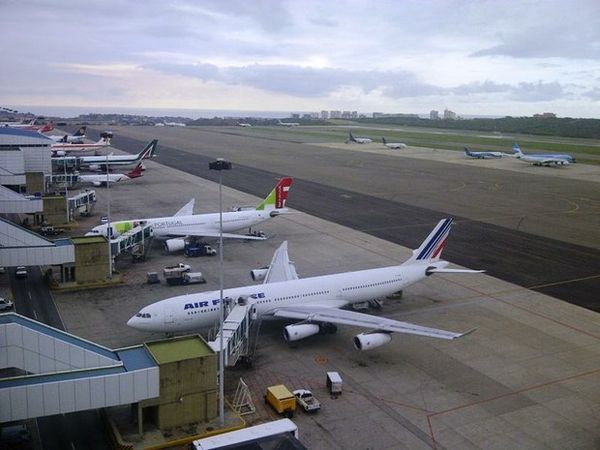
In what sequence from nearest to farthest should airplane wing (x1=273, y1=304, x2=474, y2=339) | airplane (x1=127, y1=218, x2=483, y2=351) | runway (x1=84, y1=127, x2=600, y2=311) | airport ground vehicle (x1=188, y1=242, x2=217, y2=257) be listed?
1. airplane wing (x1=273, y1=304, x2=474, y2=339)
2. airplane (x1=127, y1=218, x2=483, y2=351)
3. runway (x1=84, y1=127, x2=600, y2=311)
4. airport ground vehicle (x1=188, y1=242, x2=217, y2=257)

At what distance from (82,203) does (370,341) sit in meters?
54.5

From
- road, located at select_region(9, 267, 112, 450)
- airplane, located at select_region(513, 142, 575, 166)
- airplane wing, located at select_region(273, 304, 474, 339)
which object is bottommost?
road, located at select_region(9, 267, 112, 450)

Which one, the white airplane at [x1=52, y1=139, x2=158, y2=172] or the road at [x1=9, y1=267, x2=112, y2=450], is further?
the white airplane at [x1=52, y1=139, x2=158, y2=172]

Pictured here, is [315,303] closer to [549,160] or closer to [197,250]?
[197,250]

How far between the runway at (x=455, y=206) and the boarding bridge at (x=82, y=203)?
1105 inches

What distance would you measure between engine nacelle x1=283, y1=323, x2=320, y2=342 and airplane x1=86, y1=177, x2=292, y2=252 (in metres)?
25.6

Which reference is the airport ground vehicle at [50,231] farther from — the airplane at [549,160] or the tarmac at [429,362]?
the airplane at [549,160]

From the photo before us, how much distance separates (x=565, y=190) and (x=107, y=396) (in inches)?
4098

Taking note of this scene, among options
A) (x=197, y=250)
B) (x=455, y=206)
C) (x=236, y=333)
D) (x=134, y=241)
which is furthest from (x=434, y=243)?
(x=455, y=206)

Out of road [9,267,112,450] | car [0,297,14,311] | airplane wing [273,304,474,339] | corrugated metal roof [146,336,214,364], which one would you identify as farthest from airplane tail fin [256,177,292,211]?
road [9,267,112,450]

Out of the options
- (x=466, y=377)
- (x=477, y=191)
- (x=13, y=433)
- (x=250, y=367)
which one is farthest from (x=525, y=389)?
(x=477, y=191)

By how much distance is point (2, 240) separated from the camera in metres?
45.9

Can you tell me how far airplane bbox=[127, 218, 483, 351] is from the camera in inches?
1421

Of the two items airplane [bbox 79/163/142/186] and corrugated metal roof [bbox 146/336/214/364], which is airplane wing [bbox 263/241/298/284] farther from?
airplane [bbox 79/163/142/186]
